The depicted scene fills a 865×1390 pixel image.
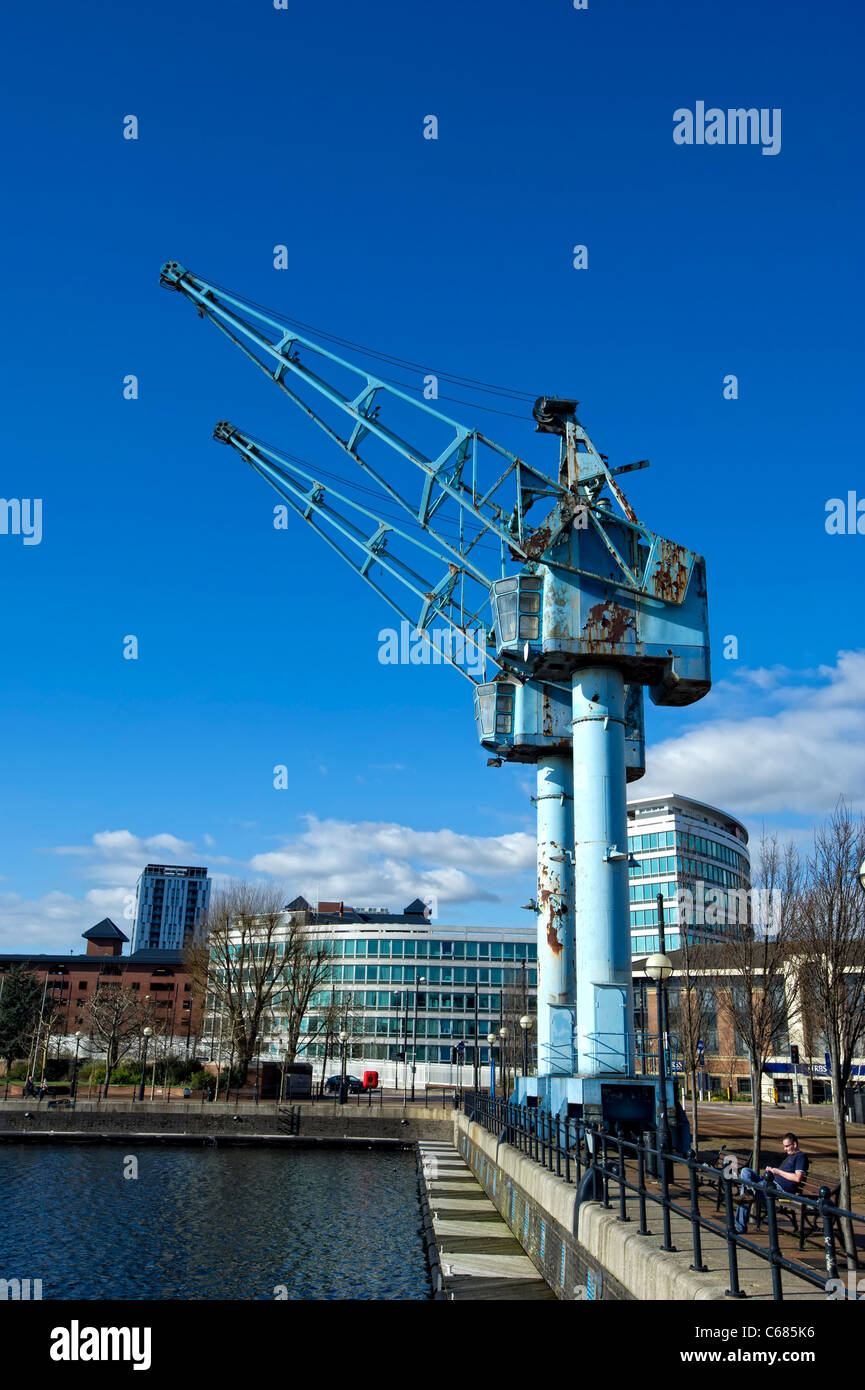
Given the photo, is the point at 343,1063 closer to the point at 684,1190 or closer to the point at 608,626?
the point at 608,626

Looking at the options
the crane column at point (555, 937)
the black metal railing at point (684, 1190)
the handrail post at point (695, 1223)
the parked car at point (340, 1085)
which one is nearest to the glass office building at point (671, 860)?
the parked car at point (340, 1085)

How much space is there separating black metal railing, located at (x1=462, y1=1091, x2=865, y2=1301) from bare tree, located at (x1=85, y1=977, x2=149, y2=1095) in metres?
41.6

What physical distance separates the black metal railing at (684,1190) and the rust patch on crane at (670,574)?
34.8 feet

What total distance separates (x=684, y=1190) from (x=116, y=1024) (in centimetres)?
5507

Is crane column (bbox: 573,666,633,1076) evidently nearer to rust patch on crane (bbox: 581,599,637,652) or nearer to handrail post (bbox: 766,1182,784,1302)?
rust patch on crane (bbox: 581,599,637,652)

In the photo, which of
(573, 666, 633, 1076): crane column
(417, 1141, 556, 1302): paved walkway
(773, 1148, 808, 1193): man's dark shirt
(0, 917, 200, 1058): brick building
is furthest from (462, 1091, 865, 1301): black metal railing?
(0, 917, 200, 1058): brick building

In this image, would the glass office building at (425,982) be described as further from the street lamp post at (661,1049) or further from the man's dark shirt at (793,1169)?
the man's dark shirt at (793,1169)

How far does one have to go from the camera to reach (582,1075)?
1995 cm

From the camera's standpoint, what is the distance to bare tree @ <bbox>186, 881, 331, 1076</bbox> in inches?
2430

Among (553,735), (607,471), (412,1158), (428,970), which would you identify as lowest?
(412,1158)

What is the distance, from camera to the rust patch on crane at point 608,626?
2175 centimetres

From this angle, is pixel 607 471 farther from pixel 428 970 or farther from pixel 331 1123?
pixel 428 970
